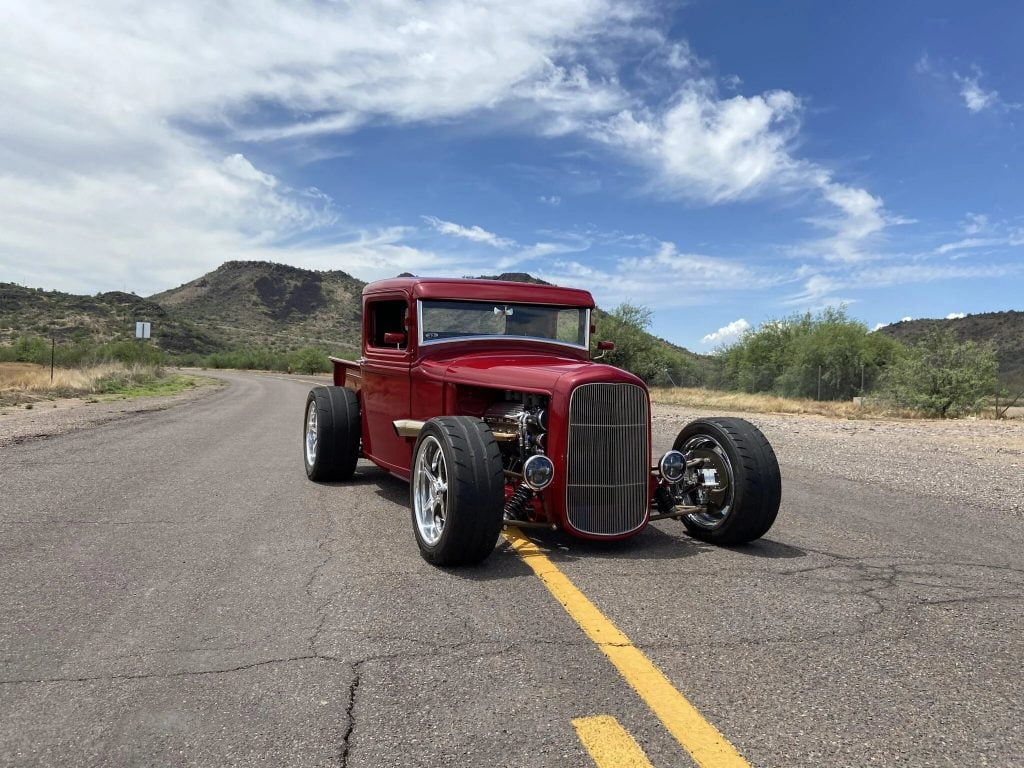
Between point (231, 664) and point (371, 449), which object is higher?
point (371, 449)

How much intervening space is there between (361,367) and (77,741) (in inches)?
197

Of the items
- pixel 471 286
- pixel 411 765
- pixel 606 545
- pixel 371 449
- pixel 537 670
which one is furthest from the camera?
pixel 371 449

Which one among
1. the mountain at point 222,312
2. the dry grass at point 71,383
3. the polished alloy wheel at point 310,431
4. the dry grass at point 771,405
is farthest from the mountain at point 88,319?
the polished alloy wheel at point 310,431

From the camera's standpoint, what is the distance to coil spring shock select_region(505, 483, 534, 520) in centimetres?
474

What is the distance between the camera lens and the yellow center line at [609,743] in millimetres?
2270

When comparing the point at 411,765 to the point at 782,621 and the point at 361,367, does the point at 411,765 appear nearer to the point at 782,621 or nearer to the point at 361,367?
the point at 782,621

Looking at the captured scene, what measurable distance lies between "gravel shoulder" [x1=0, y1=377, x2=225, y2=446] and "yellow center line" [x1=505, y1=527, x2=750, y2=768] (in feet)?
32.3

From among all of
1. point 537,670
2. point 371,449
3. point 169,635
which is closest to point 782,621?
point 537,670

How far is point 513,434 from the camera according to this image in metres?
5.00

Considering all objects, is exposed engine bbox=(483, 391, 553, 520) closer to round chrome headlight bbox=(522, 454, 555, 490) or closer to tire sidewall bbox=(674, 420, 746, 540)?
round chrome headlight bbox=(522, 454, 555, 490)

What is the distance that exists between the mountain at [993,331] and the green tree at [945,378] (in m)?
39.4

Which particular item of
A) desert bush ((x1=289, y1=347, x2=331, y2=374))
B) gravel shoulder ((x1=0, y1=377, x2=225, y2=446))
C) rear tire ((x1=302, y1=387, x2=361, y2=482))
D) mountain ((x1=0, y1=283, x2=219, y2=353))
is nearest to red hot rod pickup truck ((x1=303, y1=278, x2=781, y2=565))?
rear tire ((x1=302, y1=387, x2=361, y2=482))

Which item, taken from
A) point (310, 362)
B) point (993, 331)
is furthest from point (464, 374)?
point (993, 331)

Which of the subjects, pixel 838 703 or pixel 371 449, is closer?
pixel 838 703
